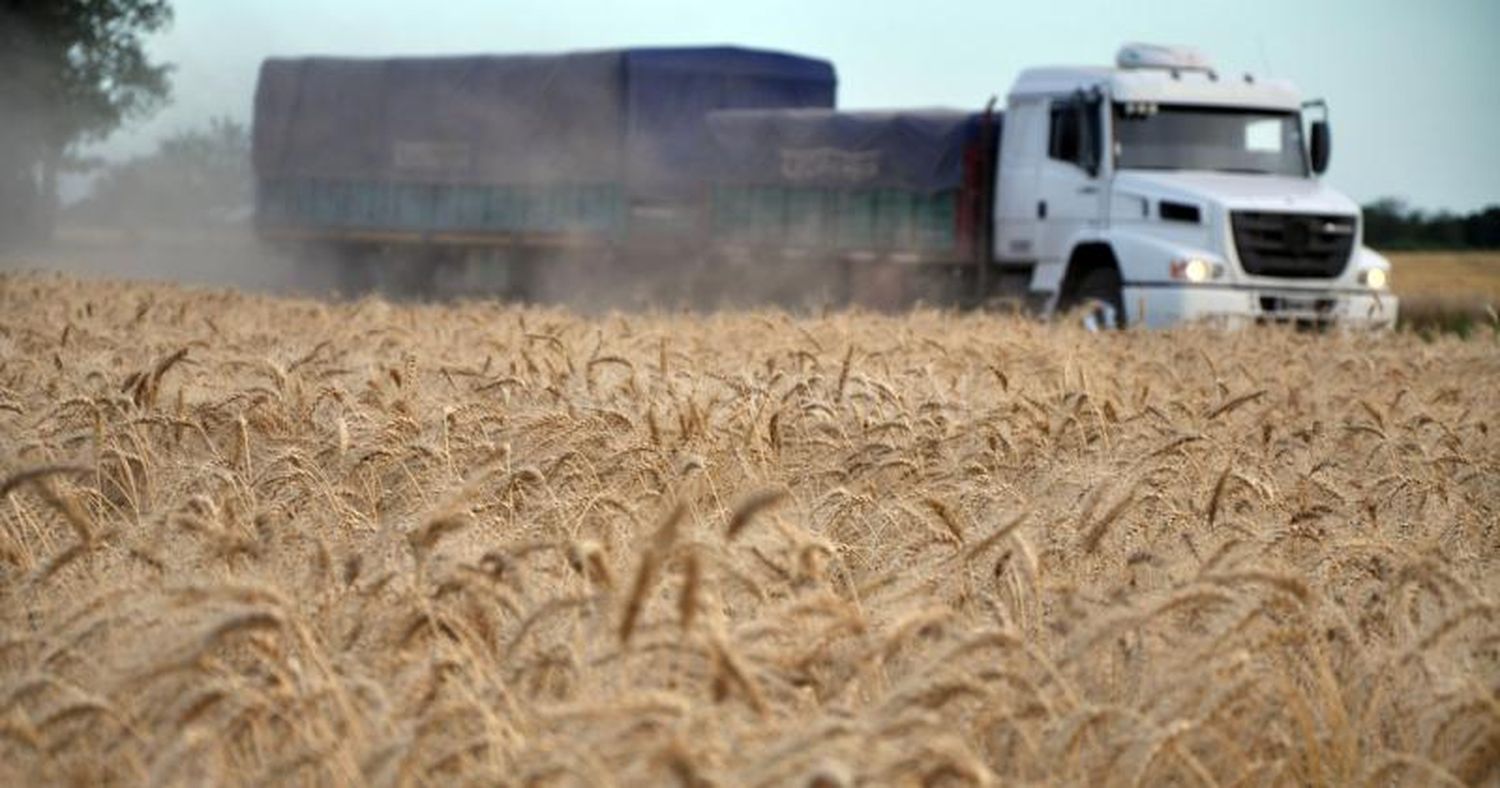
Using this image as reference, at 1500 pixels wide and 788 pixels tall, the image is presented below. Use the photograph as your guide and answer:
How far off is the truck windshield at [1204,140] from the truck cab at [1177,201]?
0.01 m

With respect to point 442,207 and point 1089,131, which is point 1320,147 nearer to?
point 1089,131

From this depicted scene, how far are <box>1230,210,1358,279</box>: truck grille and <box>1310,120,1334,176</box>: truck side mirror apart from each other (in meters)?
0.88

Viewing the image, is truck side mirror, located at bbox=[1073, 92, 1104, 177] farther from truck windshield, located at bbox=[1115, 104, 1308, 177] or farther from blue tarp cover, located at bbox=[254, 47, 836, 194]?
blue tarp cover, located at bbox=[254, 47, 836, 194]

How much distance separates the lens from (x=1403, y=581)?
4223 mm

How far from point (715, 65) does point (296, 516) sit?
2428 centimetres

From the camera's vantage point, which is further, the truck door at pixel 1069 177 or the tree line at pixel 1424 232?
the tree line at pixel 1424 232

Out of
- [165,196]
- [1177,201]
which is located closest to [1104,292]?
[1177,201]

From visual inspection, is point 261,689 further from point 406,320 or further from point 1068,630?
point 406,320

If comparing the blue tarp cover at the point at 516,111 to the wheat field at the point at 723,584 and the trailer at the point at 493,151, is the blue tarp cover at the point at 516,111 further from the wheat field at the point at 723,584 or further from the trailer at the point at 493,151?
the wheat field at the point at 723,584

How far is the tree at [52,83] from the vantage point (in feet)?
161

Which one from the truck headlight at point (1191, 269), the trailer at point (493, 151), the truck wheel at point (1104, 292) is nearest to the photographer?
the truck headlight at point (1191, 269)

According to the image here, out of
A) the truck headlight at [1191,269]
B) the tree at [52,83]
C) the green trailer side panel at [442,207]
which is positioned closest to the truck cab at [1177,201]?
the truck headlight at [1191,269]

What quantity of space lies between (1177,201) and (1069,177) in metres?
1.39

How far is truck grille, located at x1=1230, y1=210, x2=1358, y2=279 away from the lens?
20812 mm
